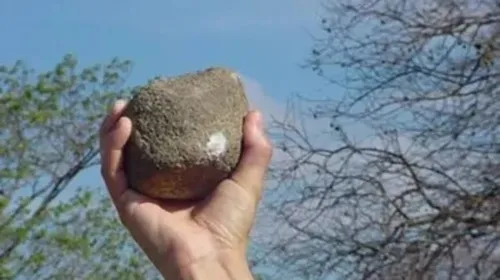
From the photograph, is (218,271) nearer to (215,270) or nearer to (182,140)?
(215,270)

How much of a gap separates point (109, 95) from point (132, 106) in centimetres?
1167

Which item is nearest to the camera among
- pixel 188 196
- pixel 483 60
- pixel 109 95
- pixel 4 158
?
pixel 188 196

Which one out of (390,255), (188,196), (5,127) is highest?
(5,127)

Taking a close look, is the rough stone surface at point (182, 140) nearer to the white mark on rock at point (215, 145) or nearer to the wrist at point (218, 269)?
the white mark on rock at point (215, 145)

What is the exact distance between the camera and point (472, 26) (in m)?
9.55

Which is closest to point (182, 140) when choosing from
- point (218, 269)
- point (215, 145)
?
point (215, 145)

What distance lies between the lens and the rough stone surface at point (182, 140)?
2361mm

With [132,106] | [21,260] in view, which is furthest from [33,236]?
[132,106]

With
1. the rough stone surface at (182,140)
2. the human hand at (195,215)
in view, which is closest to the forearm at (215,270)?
the human hand at (195,215)

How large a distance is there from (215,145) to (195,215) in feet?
0.42

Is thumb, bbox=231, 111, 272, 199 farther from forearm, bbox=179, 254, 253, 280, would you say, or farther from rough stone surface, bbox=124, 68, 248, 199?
forearm, bbox=179, 254, 253, 280

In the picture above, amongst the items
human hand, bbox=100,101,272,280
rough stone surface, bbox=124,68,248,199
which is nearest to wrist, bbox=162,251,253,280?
human hand, bbox=100,101,272,280

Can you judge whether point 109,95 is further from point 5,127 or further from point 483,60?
point 483,60

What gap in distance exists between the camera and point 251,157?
2.42 metres
